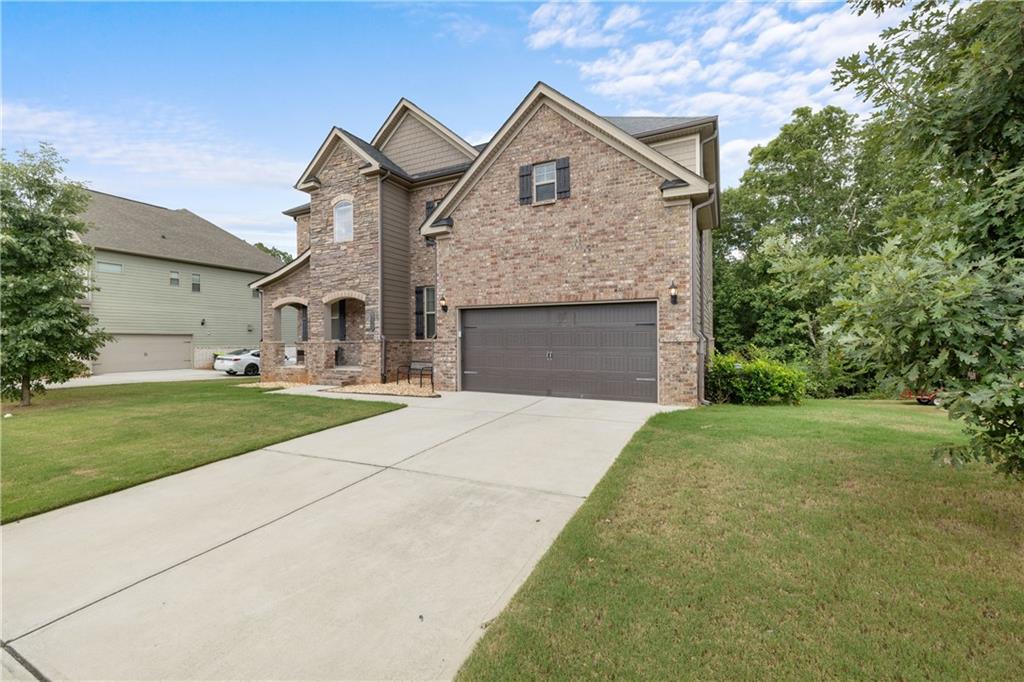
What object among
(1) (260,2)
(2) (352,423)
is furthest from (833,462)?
(1) (260,2)

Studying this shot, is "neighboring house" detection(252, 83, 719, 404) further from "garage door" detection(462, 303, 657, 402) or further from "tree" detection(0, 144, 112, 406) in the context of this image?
"tree" detection(0, 144, 112, 406)

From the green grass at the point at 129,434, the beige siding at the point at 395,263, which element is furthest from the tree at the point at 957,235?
the beige siding at the point at 395,263

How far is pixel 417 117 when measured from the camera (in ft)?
55.5

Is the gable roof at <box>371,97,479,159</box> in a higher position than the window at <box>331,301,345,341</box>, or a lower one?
higher

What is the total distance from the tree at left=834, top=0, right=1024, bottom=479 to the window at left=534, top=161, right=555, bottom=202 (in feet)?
25.9

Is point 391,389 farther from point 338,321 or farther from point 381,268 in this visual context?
point 338,321

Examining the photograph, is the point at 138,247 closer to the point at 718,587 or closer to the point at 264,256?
the point at 264,256

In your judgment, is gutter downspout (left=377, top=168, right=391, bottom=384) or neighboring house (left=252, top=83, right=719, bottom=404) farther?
gutter downspout (left=377, top=168, right=391, bottom=384)

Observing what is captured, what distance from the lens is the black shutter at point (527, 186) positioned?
36.9ft

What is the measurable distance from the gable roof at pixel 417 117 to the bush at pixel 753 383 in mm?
11559

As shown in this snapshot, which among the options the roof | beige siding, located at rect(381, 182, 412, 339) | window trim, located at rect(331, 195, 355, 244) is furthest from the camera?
the roof

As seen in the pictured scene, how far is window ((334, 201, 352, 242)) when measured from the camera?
14.8m

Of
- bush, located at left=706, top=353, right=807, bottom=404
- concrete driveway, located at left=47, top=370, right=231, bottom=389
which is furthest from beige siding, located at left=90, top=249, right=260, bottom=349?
bush, located at left=706, top=353, right=807, bottom=404

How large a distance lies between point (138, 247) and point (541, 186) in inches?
918
